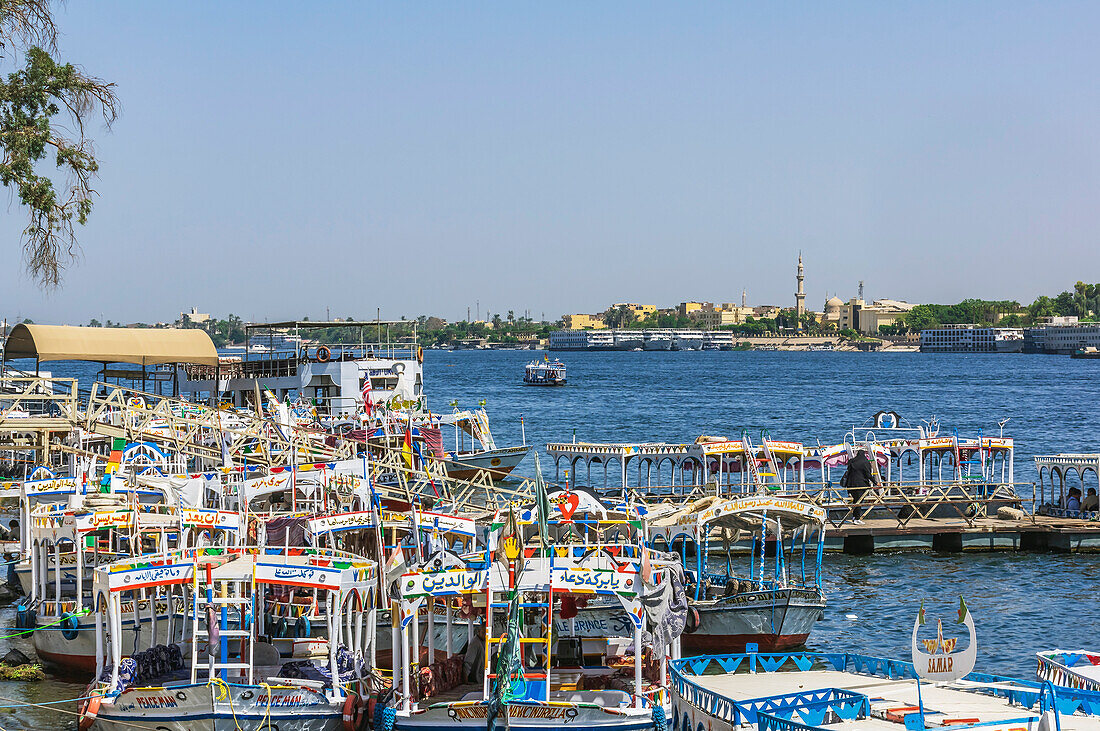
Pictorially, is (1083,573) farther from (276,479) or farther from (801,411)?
(801,411)

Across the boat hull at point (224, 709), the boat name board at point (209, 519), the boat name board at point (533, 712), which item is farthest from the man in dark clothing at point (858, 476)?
the boat hull at point (224, 709)

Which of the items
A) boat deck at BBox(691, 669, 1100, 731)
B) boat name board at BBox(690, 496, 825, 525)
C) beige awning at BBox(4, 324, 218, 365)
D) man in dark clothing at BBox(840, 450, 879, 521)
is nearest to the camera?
boat deck at BBox(691, 669, 1100, 731)

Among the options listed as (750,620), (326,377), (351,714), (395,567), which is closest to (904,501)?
(750,620)

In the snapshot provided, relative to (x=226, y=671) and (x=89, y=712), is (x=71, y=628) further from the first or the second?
(x=226, y=671)

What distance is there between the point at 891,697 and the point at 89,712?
10.6m

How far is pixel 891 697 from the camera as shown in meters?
15.5

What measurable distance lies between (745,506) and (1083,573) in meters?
14.3

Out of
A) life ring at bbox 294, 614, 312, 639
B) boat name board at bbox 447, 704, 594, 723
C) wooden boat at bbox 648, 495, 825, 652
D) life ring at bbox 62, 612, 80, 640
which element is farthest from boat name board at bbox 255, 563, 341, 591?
wooden boat at bbox 648, 495, 825, 652

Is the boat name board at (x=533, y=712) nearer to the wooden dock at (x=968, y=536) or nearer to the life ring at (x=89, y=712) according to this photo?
the life ring at (x=89, y=712)

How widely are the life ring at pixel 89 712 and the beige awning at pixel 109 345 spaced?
32200 mm

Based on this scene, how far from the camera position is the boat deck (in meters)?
14.2

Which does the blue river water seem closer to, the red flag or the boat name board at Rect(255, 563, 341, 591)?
the boat name board at Rect(255, 563, 341, 591)

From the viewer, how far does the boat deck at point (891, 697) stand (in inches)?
558

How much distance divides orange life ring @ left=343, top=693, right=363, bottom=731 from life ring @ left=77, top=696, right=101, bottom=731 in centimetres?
336
